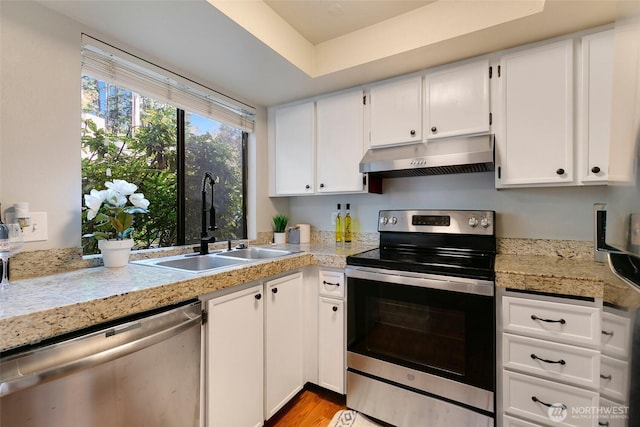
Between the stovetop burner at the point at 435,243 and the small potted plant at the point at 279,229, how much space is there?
0.92m

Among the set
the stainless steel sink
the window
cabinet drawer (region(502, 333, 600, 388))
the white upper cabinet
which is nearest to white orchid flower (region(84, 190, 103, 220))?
the window

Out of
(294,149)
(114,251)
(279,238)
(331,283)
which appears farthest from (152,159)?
(331,283)

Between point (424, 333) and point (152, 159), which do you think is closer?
point (424, 333)

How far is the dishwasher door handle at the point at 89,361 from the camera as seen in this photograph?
28.6 inches

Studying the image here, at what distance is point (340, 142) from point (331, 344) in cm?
145

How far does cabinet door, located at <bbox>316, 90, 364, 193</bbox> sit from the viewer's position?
213 cm

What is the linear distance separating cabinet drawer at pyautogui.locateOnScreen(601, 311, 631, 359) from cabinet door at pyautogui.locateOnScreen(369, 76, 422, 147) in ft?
5.05

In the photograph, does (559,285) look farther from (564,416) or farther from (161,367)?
(161,367)

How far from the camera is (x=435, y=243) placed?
188 centimetres

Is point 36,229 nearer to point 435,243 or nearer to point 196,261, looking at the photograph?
point 196,261

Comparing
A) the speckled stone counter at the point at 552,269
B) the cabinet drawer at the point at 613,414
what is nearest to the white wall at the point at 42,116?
the cabinet drawer at the point at 613,414

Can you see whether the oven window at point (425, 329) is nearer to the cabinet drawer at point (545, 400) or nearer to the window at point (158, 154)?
the cabinet drawer at point (545, 400)

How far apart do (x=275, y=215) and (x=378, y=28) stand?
5.54ft

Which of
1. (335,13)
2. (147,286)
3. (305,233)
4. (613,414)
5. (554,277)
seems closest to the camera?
(613,414)
